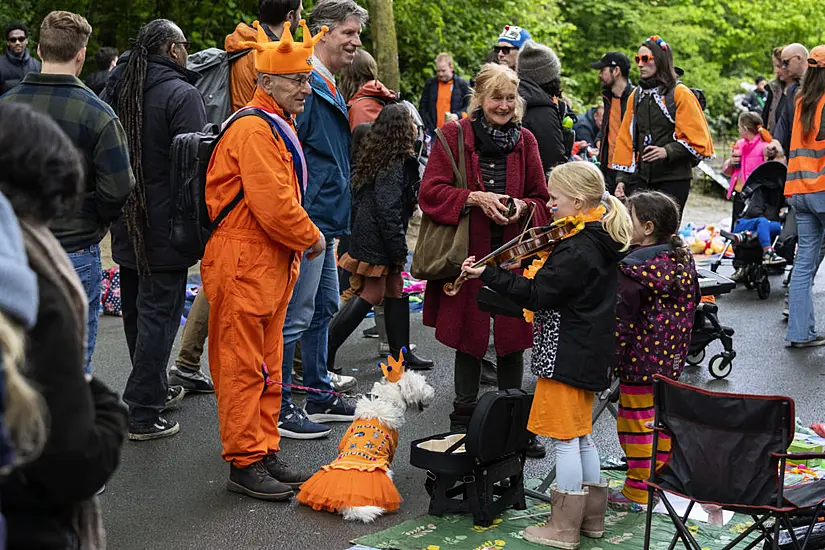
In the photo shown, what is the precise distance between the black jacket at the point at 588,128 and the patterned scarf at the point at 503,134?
10.6 meters

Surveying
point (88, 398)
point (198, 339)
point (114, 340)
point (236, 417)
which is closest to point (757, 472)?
point (236, 417)

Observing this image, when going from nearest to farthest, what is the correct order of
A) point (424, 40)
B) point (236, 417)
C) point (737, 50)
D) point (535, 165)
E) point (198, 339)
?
1. point (236, 417)
2. point (535, 165)
3. point (198, 339)
4. point (424, 40)
5. point (737, 50)

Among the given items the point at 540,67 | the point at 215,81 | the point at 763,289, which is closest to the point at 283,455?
the point at 215,81

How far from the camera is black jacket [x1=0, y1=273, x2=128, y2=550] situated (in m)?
2.03

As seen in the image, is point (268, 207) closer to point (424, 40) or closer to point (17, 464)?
point (17, 464)

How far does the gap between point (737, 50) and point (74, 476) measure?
2768 centimetres

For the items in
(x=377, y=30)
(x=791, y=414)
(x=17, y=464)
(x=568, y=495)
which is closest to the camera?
(x=17, y=464)

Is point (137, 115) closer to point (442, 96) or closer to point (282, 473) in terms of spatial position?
point (282, 473)

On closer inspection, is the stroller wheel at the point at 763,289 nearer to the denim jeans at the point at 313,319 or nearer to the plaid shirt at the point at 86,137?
the denim jeans at the point at 313,319

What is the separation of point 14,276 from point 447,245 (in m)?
4.05

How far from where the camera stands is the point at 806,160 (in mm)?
8180

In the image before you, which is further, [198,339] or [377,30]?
[377,30]

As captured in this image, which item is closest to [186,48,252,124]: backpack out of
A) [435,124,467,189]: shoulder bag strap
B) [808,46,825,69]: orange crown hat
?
[435,124,467,189]: shoulder bag strap

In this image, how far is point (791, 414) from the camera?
392 cm
